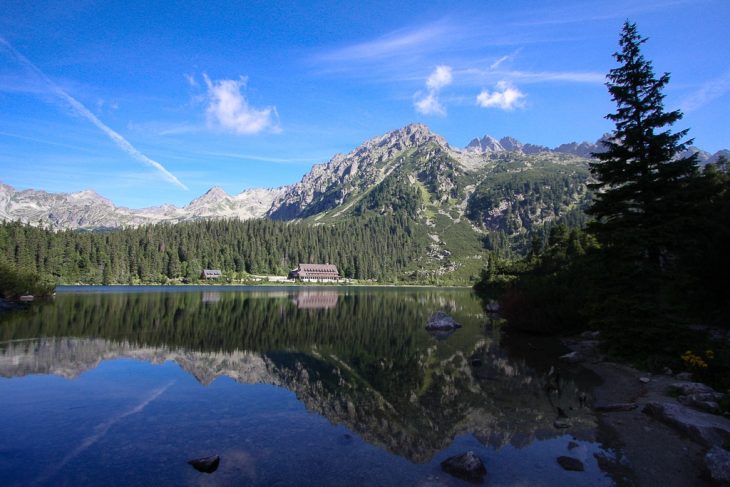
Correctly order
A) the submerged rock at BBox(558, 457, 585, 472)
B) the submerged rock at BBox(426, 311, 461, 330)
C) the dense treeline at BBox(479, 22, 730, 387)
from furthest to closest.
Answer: the submerged rock at BBox(426, 311, 461, 330) → the dense treeline at BBox(479, 22, 730, 387) → the submerged rock at BBox(558, 457, 585, 472)

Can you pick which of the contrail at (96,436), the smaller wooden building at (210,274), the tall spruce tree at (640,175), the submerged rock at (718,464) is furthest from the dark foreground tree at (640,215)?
the smaller wooden building at (210,274)

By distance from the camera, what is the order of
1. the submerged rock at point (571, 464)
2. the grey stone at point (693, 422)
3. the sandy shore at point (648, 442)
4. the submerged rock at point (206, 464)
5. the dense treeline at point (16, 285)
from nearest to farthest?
the sandy shore at point (648, 442) → the submerged rock at point (206, 464) → the submerged rock at point (571, 464) → the grey stone at point (693, 422) → the dense treeline at point (16, 285)

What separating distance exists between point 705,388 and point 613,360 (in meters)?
10.0

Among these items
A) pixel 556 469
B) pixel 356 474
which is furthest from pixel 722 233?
pixel 356 474

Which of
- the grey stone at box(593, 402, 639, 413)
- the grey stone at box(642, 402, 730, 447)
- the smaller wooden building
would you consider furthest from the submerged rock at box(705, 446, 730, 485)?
the smaller wooden building

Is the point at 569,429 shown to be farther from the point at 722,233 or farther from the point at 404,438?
the point at 722,233

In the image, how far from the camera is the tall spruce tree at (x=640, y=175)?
26000 millimetres

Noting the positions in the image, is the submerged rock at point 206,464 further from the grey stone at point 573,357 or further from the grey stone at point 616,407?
the grey stone at point 573,357

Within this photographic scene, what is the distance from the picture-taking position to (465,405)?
66.7ft

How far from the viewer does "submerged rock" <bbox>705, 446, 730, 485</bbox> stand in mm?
11742

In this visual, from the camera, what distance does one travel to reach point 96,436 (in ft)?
51.9

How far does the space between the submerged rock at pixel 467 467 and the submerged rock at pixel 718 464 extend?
641cm

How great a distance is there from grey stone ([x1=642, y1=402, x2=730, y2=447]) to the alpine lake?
2665mm

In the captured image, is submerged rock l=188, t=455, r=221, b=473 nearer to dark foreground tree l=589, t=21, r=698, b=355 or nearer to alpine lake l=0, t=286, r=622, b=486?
alpine lake l=0, t=286, r=622, b=486
